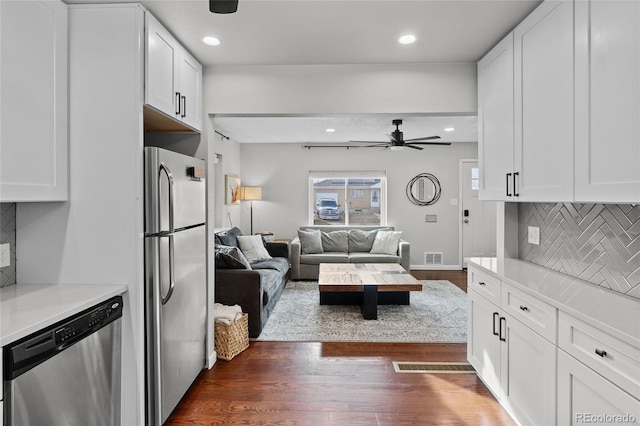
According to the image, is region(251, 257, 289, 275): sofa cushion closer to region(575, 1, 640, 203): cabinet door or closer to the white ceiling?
the white ceiling

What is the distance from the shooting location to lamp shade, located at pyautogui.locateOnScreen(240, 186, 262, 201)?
21.7 ft

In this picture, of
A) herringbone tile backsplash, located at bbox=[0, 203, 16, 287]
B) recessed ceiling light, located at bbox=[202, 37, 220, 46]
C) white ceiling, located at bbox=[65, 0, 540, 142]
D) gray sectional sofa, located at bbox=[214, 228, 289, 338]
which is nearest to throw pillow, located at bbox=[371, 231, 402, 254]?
gray sectional sofa, located at bbox=[214, 228, 289, 338]

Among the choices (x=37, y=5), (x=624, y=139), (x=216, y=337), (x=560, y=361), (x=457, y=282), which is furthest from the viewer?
(x=457, y=282)

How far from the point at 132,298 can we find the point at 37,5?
59.5 inches

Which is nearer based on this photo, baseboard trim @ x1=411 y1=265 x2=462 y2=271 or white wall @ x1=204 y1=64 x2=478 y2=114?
white wall @ x1=204 y1=64 x2=478 y2=114

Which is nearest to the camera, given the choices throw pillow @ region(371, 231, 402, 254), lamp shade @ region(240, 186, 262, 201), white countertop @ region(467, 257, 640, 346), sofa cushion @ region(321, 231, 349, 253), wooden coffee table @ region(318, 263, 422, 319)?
white countertop @ region(467, 257, 640, 346)

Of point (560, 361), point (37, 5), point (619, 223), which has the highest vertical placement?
point (37, 5)

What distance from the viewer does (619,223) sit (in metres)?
1.82

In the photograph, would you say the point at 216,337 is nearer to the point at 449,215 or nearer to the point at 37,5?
the point at 37,5

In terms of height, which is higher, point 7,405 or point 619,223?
point 619,223

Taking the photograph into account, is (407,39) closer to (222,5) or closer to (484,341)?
(222,5)

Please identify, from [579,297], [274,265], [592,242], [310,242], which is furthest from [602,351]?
[310,242]

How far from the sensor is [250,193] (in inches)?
262

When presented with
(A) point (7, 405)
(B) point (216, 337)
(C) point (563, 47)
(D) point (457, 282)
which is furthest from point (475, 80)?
(D) point (457, 282)
